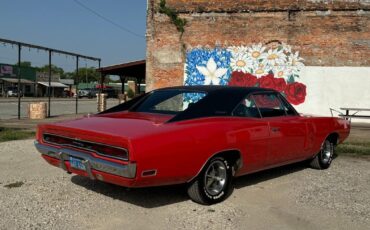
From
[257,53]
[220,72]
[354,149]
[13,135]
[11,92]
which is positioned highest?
[257,53]

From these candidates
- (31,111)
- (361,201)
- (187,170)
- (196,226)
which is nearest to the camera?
(196,226)

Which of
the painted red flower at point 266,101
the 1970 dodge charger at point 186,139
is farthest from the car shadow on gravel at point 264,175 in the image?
the painted red flower at point 266,101

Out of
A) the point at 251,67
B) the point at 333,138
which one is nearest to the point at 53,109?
the point at 251,67

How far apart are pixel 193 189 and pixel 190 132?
70 centimetres

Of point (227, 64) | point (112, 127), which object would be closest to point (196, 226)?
point (112, 127)

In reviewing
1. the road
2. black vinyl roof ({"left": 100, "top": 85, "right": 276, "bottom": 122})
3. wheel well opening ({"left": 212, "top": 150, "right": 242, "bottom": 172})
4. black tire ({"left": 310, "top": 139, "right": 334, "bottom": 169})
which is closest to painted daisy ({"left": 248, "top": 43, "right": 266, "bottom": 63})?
the road

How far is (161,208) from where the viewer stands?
494 centimetres

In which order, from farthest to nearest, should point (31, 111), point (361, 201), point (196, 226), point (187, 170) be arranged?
point (31, 111) → point (361, 201) → point (187, 170) → point (196, 226)

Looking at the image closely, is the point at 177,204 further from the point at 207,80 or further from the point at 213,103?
the point at 207,80

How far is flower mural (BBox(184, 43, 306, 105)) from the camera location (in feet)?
56.6

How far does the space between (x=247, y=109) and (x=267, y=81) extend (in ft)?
39.7

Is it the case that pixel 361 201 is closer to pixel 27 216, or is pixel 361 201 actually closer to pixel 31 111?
pixel 27 216

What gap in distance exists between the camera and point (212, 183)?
5.18 m

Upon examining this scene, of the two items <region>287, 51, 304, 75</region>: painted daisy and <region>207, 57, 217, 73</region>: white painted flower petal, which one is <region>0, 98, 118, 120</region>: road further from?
<region>287, 51, 304, 75</region>: painted daisy
